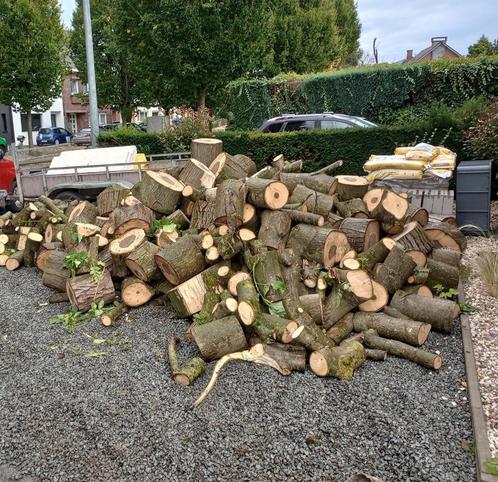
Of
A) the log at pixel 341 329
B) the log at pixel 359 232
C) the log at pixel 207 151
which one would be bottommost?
the log at pixel 341 329

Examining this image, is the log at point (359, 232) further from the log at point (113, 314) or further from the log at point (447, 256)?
the log at point (113, 314)

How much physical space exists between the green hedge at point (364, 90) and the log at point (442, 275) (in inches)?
467

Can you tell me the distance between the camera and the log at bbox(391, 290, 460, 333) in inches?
198

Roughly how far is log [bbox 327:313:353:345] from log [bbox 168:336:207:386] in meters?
1.30

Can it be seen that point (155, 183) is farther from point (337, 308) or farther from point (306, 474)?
point (306, 474)

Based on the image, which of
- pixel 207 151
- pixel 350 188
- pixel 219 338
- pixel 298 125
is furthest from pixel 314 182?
pixel 298 125

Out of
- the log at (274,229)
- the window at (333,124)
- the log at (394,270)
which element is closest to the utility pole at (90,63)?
the window at (333,124)

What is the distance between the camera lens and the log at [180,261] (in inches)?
213

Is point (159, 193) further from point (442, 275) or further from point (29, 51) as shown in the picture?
point (29, 51)

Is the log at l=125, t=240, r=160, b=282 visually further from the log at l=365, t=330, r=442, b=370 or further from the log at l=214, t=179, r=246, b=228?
the log at l=365, t=330, r=442, b=370

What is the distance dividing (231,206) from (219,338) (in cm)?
164

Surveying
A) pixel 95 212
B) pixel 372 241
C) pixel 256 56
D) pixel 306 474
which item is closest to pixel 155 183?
pixel 95 212

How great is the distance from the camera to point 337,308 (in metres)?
5.02

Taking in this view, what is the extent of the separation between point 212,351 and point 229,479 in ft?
4.60
